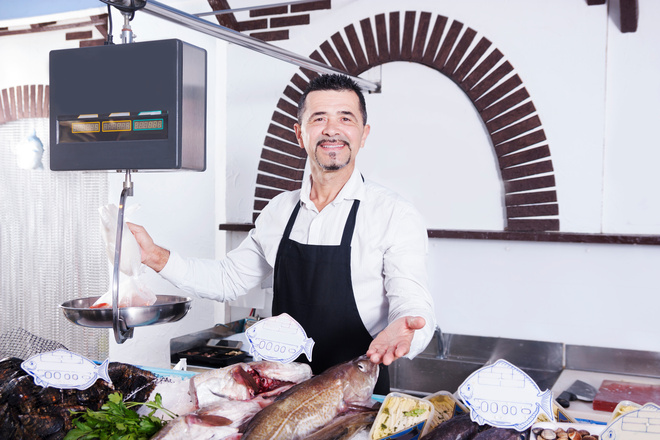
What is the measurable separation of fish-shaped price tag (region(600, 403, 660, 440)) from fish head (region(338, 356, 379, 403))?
1.61 ft

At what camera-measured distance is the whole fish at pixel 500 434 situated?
1081mm

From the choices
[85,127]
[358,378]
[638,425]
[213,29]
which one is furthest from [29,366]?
[638,425]

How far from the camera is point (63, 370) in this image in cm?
141

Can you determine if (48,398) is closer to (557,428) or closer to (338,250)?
(338,250)

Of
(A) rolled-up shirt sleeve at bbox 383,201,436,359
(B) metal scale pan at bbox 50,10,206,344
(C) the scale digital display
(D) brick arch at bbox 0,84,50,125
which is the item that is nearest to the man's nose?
(A) rolled-up shirt sleeve at bbox 383,201,436,359

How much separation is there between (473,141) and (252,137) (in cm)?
143

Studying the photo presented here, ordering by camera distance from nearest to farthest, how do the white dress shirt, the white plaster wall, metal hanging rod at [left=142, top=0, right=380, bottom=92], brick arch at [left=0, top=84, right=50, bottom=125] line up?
1. metal hanging rod at [left=142, top=0, right=380, bottom=92]
2. the white dress shirt
3. the white plaster wall
4. brick arch at [left=0, top=84, right=50, bottom=125]

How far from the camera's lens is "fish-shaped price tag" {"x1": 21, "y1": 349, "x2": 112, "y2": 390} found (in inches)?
55.2

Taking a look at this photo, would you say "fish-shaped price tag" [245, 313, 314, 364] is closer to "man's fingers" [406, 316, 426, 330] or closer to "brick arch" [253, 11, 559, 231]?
"man's fingers" [406, 316, 426, 330]

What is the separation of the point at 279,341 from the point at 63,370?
1.73 ft

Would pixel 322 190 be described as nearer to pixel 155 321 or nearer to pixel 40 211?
pixel 155 321

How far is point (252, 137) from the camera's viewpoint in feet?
12.5

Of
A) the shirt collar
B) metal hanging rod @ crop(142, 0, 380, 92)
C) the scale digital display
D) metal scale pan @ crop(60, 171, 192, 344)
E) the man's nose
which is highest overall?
metal hanging rod @ crop(142, 0, 380, 92)

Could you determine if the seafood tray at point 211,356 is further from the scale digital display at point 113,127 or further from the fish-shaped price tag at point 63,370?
the scale digital display at point 113,127
